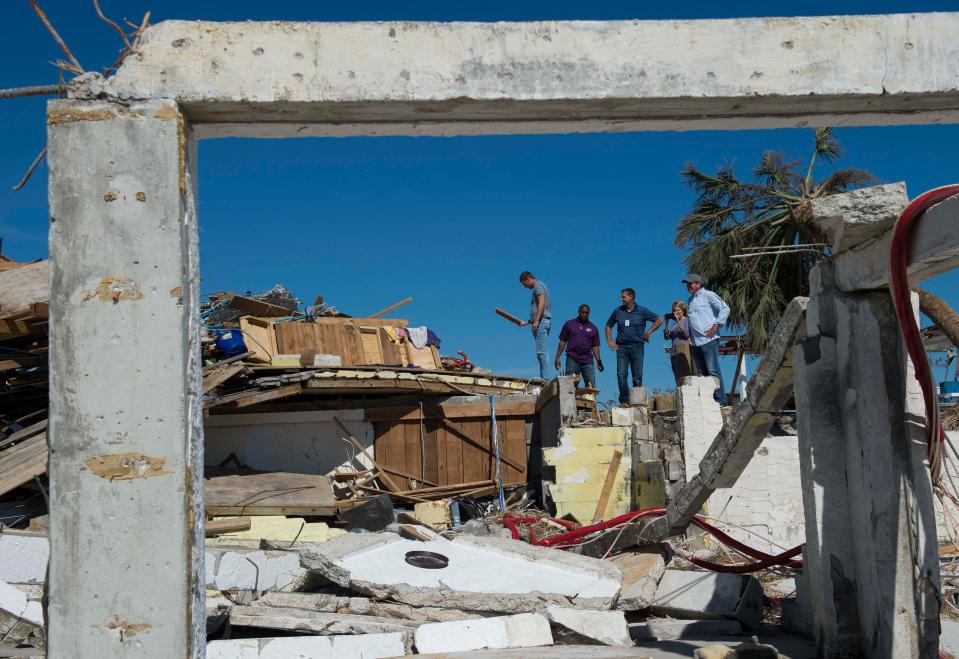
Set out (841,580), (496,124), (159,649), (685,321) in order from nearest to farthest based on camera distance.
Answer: (159,649)
(496,124)
(841,580)
(685,321)

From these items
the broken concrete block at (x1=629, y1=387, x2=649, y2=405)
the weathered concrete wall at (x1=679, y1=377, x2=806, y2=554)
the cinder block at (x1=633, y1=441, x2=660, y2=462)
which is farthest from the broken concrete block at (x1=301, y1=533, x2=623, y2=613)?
the broken concrete block at (x1=629, y1=387, x2=649, y2=405)

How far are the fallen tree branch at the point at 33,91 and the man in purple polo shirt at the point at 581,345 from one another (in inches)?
439

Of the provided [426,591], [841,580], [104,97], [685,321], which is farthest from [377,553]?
[685,321]

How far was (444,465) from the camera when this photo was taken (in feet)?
50.4

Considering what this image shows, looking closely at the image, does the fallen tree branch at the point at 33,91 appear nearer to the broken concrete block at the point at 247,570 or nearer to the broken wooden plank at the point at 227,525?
the broken concrete block at the point at 247,570

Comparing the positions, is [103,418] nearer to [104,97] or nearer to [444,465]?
[104,97]

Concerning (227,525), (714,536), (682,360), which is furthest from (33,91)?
(682,360)

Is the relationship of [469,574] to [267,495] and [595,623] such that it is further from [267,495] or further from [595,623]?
[267,495]

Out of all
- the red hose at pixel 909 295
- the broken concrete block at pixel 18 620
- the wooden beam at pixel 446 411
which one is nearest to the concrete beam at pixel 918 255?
the red hose at pixel 909 295

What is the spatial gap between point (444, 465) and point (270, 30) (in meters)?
12.0

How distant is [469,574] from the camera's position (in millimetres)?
7254

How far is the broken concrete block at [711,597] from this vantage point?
7.05m

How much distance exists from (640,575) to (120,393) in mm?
5285

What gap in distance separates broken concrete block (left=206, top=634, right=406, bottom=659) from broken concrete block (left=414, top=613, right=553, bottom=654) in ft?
0.63
